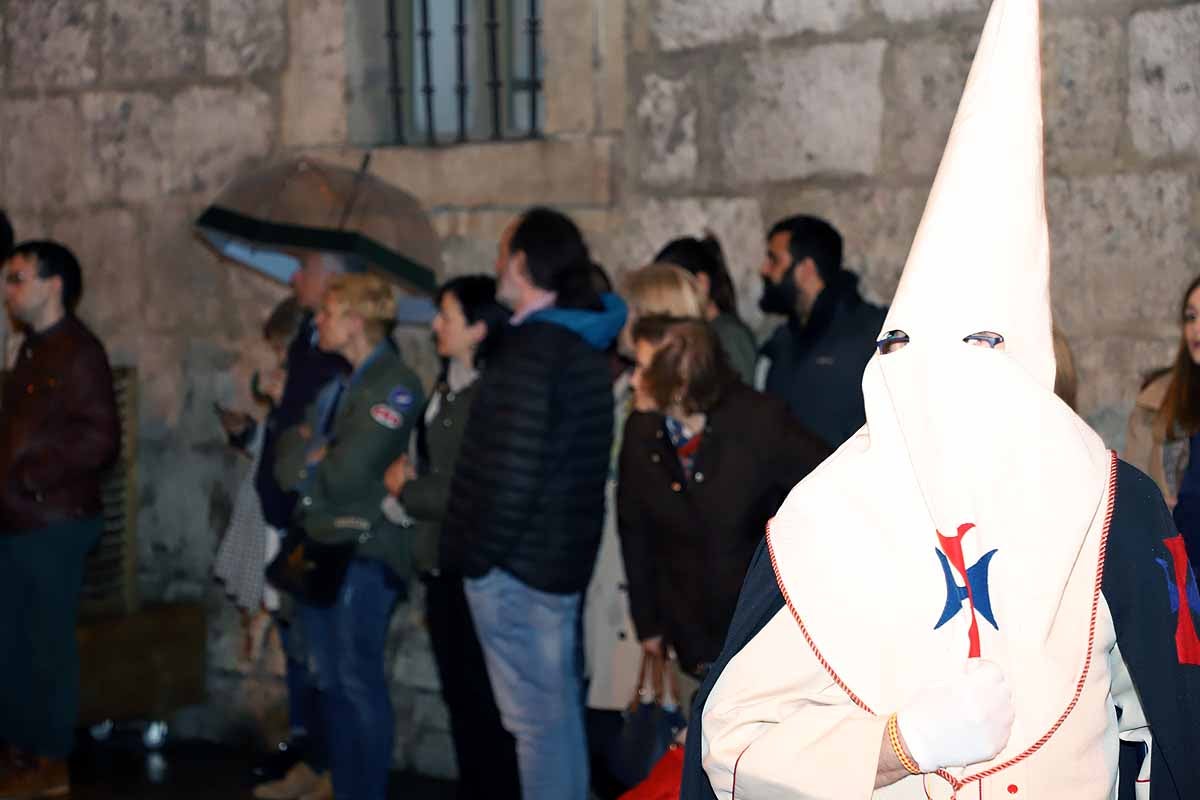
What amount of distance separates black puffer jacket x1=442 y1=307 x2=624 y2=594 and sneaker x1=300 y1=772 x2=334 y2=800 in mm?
1708

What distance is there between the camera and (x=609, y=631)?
4934 mm

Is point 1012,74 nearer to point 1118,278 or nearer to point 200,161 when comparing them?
point 1118,278

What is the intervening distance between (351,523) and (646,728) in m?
1.18

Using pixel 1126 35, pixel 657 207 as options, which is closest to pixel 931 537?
pixel 1126 35

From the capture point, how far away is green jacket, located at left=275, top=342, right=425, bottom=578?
497 cm

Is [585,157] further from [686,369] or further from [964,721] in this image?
[964,721]

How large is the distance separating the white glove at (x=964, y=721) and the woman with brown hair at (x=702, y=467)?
1945mm

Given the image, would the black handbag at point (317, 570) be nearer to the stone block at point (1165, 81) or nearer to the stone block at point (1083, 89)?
the stone block at point (1083, 89)

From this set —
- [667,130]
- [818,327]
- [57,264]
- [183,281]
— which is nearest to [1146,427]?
[818,327]

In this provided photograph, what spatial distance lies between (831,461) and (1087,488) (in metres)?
0.37

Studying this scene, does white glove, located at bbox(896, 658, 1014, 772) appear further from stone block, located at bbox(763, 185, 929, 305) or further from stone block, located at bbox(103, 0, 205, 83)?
stone block, located at bbox(103, 0, 205, 83)

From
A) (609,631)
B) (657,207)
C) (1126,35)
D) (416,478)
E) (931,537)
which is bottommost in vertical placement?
(609,631)

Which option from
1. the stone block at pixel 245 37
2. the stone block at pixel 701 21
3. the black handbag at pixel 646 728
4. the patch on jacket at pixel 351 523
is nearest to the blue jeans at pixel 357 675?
the patch on jacket at pixel 351 523

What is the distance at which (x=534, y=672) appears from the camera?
446 centimetres
